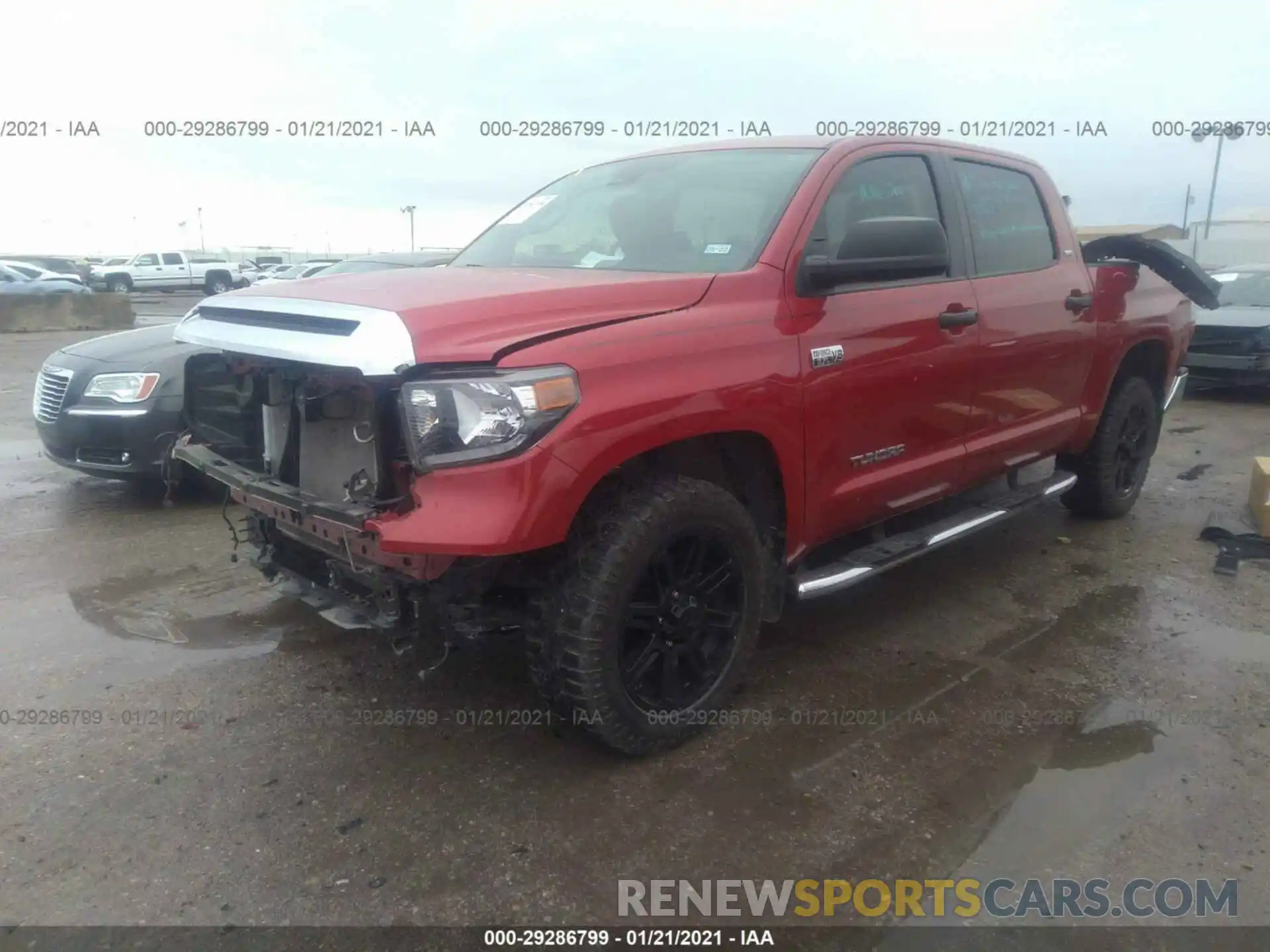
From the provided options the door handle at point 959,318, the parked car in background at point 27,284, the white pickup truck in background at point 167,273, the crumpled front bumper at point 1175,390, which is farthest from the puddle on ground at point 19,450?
the white pickup truck in background at point 167,273

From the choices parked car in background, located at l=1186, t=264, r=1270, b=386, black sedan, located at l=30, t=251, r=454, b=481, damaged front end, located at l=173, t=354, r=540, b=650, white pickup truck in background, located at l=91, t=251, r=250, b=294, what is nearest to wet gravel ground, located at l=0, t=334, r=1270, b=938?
damaged front end, located at l=173, t=354, r=540, b=650

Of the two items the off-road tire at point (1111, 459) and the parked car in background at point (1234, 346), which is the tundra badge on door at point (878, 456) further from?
the parked car in background at point (1234, 346)

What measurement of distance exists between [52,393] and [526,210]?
333 centimetres

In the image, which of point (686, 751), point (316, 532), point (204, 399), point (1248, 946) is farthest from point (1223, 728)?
point (204, 399)

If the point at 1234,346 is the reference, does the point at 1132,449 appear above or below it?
below

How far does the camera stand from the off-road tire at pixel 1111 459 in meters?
5.25

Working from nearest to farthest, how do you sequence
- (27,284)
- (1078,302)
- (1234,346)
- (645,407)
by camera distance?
(645,407) < (1078,302) < (1234,346) < (27,284)

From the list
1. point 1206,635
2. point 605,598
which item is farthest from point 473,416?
point 1206,635

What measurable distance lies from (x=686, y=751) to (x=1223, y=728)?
6.11 ft

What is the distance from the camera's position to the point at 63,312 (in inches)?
763

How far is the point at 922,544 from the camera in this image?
12.4ft

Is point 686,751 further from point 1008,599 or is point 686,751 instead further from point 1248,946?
point 1008,599

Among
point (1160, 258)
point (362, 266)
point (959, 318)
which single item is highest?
point (1160, 258)

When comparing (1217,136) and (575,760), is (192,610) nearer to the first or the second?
(575,760)
